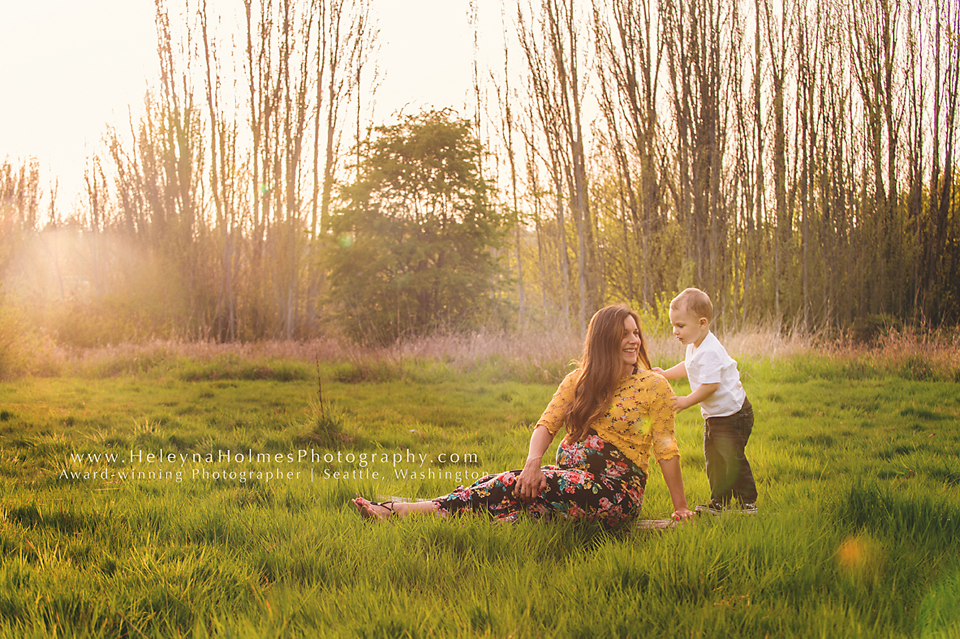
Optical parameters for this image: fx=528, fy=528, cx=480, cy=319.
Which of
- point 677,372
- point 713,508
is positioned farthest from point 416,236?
point 713,508

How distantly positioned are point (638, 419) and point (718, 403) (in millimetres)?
577

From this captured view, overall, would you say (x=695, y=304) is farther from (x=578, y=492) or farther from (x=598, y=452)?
(x=578, y=492)

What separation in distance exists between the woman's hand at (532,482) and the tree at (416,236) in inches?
451

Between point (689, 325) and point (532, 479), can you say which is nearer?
point (532, 479)

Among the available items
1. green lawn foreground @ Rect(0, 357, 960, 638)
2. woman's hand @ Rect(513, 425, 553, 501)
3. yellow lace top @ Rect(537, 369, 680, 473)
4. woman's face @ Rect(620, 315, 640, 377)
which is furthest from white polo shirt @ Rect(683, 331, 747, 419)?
woman's hand @ Rect(513, 425, 553, 501)

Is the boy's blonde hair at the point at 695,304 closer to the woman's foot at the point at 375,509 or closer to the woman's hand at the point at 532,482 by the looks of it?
the woman's hand at the point at 532,482

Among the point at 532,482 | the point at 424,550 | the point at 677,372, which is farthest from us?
the point at 677,372

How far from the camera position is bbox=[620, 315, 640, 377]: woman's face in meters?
2.90

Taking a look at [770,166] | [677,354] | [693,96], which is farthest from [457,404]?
[770,166]

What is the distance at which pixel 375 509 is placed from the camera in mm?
2869

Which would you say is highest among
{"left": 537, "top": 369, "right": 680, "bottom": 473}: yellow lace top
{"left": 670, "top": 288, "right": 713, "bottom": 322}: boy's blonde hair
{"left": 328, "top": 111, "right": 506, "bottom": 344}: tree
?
{"left": 328, "top": 111, "right": 506, "bottom": 344}: tree

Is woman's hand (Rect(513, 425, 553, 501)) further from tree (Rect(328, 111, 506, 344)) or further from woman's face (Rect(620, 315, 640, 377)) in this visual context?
tree (Rect(328, 111, 506, 344))

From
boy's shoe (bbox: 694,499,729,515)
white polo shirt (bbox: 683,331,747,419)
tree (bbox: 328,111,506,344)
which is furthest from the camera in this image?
tree (bbox: 328,111,506,344)

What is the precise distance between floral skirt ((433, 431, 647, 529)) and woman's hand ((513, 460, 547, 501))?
50 millimetres
